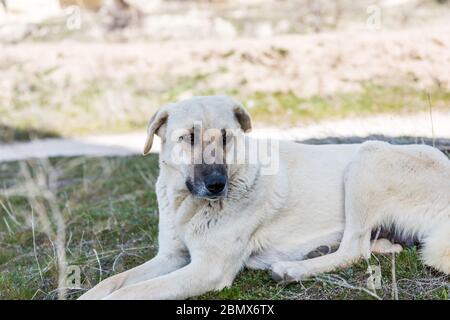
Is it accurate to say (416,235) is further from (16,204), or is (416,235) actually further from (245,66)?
(245,66)

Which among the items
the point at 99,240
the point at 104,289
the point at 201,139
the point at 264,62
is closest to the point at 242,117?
the point at 201,139

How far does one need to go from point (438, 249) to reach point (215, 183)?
4.79ft

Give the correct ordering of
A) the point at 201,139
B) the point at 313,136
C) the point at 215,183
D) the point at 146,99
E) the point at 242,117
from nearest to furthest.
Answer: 1. the point at 215,183
2. the point at 201,139
3. the point at 242,117
4. the point at 313,136
5. the point at 146,99

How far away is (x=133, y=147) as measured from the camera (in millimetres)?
10297

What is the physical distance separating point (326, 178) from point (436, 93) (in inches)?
285

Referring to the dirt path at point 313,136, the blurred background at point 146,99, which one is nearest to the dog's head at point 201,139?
the blurred background at point 146,99

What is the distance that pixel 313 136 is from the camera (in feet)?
23.1

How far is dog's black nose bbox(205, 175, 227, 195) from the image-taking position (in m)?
3.71

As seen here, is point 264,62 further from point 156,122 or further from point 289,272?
point 289,272

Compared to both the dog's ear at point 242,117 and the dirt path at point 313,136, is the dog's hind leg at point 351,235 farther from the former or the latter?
the dirt path at point 313,136

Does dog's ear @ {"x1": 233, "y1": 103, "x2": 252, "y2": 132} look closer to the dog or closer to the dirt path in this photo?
the dog

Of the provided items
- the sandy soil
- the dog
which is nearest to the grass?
the dog

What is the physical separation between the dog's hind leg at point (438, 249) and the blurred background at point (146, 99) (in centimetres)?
8

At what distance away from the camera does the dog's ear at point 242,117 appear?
13.6 feet
